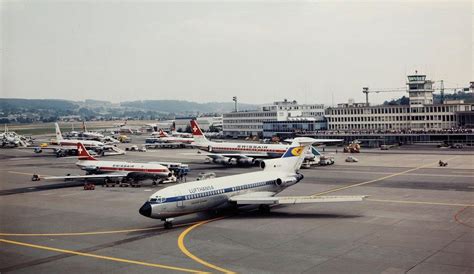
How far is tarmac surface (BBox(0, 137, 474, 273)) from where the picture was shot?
28.5 meters

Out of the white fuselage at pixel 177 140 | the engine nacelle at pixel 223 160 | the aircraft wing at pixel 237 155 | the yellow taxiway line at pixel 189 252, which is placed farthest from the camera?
the white fuselage at pixel 177 140

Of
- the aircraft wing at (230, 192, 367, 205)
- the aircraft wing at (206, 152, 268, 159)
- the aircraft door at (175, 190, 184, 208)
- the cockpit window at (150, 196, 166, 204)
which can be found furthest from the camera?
the aircraft wing at (206, 152, 268, 159)

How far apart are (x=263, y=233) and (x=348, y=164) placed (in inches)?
2148

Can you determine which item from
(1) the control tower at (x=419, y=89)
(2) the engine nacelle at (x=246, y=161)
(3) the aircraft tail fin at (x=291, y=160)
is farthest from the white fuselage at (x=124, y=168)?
(1) the control tower at (x=419, y=89)

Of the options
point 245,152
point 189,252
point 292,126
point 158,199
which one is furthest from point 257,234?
point 292,126

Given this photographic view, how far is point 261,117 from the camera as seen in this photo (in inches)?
7067

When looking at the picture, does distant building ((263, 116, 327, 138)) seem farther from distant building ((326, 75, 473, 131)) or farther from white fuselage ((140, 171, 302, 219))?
white fuselage ((140, 171, 302, 219))

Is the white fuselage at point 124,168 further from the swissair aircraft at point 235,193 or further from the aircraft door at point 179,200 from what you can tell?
the aircraft door at point 179,200

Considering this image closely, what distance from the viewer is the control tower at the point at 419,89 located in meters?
152

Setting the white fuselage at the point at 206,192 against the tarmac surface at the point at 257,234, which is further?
the white fuselage at the point at 206,192

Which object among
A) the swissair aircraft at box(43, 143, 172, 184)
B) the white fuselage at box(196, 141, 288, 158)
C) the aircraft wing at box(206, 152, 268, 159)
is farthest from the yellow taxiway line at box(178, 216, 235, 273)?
the white fuselage at box(196, 141, 288, 158)

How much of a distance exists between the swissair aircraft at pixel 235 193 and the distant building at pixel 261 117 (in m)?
114

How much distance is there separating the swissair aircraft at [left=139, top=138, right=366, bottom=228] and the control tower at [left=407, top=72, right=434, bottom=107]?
114789 millimetres

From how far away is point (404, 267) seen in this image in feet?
87.8
